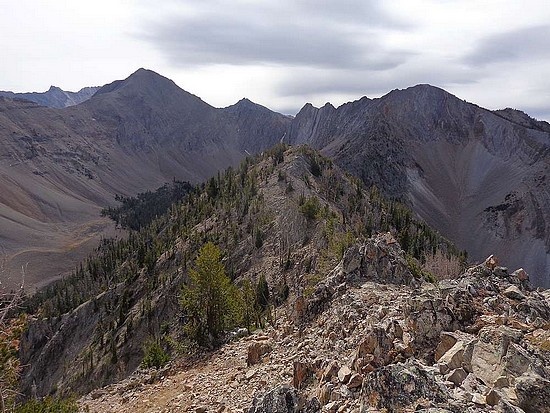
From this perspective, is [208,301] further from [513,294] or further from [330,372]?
[513,294]

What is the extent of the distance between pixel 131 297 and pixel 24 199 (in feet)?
412

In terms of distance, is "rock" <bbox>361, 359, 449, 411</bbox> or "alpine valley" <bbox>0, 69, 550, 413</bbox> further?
"alpine valley" <bbox>0, 69, 550, 413</bbox>

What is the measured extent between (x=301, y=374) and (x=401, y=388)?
4.46 m

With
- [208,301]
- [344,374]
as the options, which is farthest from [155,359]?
[344,374]

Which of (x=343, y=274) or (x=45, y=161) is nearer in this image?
(x=343, y=274)

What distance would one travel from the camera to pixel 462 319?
1080 cm

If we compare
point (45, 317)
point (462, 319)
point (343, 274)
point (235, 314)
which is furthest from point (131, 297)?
point (462, 319)

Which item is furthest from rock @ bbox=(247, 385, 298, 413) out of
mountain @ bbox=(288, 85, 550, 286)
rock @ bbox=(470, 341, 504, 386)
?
mountain @ bbox=(288, 85, 550, 286)

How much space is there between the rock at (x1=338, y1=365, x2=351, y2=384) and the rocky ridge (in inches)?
1.2

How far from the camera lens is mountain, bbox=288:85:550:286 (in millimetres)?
108000

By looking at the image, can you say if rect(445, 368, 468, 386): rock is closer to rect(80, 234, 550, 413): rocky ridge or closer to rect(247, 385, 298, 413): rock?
rect(80, 234, 550, 413): rocky ridge

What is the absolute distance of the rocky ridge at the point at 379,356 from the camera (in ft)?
25.3

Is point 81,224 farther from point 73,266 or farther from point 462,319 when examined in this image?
point 462,319

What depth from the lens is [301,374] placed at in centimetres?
1177
